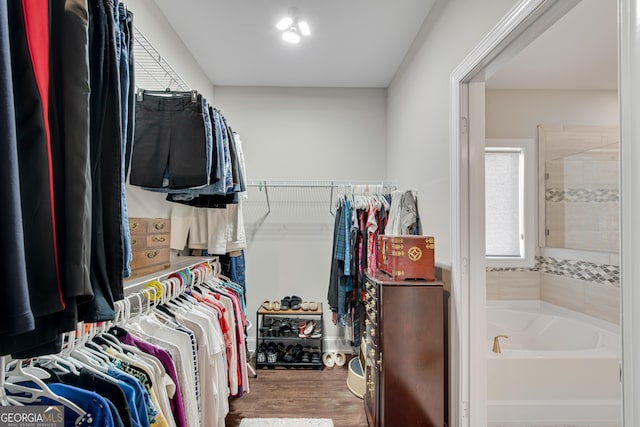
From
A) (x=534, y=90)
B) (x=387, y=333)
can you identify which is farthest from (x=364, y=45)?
(x=387, y=333)

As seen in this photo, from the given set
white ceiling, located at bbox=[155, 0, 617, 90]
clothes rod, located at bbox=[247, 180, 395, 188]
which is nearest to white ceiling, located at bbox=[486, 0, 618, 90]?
white ceiling, located at bbox=[155, 0, 617, 90]

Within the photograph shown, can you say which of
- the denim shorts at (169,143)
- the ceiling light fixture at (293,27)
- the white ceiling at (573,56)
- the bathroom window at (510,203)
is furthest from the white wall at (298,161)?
the denim shorts at (169,143)

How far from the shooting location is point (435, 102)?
2.06 metres

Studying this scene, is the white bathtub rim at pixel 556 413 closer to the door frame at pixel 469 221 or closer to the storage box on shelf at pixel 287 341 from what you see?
the door frame at pixel 469 221

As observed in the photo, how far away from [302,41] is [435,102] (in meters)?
1.17

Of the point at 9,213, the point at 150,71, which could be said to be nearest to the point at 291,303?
the point at 150,71

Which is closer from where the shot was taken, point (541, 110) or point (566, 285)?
point (566, 285)

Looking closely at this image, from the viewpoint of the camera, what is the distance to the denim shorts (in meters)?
1.54

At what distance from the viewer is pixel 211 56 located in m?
2.73

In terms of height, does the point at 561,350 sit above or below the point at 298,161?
below

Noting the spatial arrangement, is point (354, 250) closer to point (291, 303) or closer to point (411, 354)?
point (291, 303)

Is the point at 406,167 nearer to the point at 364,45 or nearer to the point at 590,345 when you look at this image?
the point at 364,45

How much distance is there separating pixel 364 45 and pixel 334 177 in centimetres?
126

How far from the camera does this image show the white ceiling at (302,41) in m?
2.10
